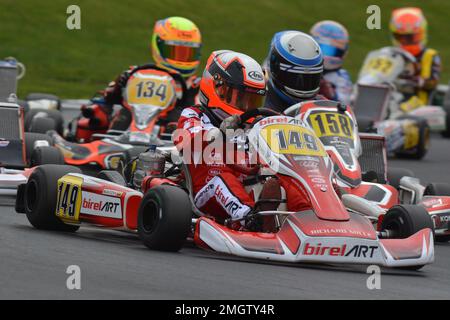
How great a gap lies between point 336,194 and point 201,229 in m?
→ 0.77

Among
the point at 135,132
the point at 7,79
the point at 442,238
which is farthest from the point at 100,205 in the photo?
the point at 135,132

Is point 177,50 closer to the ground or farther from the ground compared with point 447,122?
farther from the ground

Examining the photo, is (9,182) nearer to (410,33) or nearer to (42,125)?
(42,125)

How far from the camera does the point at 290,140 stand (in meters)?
7.35

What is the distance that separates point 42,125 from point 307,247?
6.94 m

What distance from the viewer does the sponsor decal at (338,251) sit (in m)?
6.89

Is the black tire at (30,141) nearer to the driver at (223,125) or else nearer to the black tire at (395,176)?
the black tire at (395,176)

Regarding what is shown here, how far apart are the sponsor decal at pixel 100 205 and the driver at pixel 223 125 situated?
18.6 inches

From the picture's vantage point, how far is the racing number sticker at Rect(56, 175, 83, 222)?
26.0 ft

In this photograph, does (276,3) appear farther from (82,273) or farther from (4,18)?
(82,273)

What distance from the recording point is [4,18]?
24594mm

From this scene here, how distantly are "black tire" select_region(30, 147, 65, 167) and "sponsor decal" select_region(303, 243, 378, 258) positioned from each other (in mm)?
4014

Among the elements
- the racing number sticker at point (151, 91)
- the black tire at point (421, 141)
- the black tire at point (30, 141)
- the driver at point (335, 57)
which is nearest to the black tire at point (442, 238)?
the black tire at point (30, 141)
